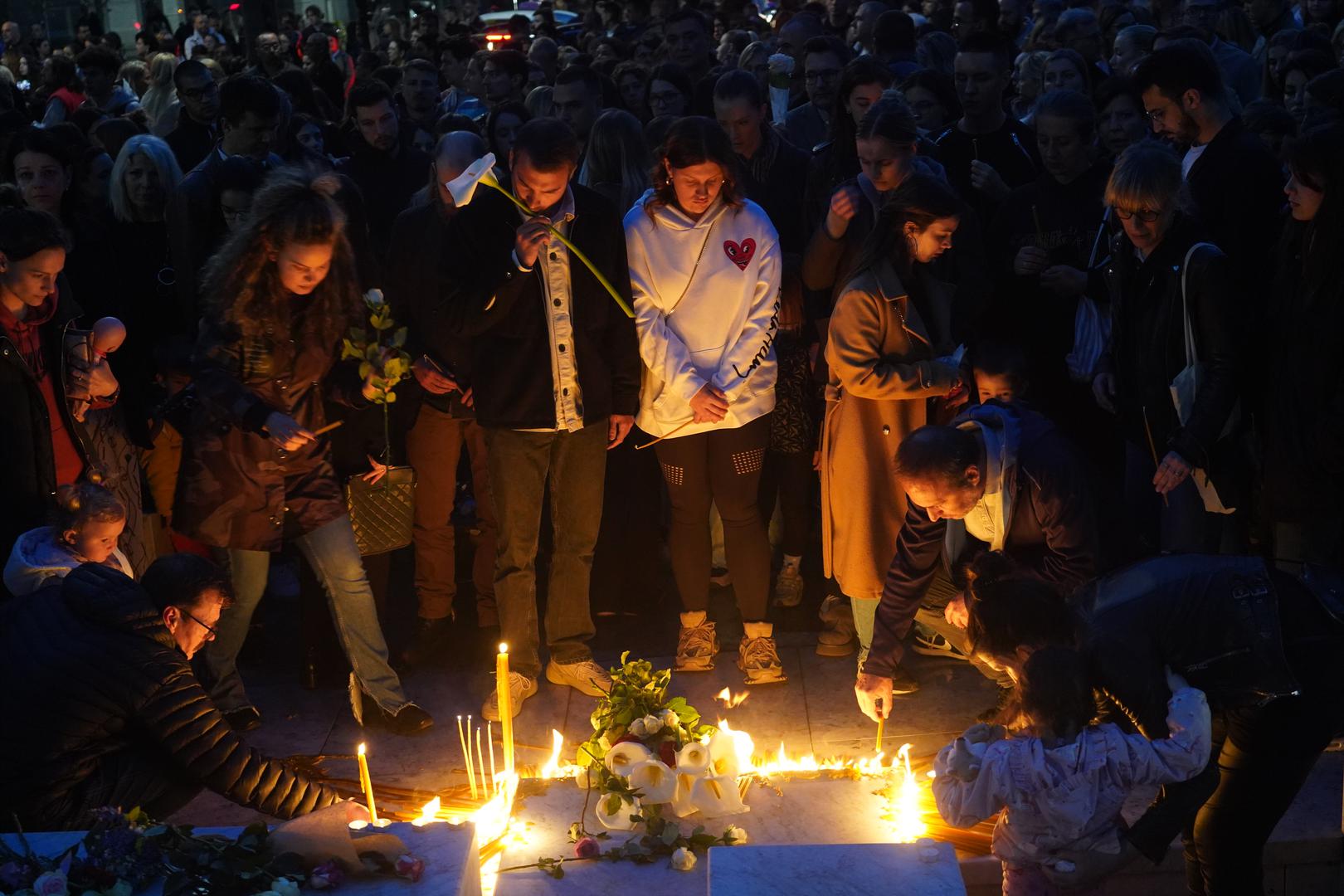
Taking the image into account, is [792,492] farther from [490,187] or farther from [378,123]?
[378,123]

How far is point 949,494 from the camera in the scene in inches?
163

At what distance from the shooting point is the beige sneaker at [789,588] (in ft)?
20.2

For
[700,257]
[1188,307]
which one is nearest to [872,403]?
[700,257]

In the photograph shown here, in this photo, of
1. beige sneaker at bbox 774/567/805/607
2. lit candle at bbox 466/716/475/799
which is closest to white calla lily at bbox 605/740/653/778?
lit candle at bbox 466/716/475/799

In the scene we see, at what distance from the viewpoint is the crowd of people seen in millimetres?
3727

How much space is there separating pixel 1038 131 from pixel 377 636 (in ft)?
10.5

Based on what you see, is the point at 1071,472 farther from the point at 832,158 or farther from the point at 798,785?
the point at 832,158

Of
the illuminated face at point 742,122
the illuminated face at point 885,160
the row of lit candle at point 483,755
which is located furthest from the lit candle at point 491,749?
the illuminated face at point 742,122

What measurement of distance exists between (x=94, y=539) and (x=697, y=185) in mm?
2312

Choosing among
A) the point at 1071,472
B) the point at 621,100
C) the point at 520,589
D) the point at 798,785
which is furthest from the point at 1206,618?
the point at 621,100

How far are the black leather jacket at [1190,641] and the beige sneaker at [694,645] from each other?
208 cm

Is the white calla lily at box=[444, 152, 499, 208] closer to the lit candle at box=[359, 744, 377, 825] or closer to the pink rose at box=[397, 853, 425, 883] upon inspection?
the lit candle at box=[359, 744, 377, 825]

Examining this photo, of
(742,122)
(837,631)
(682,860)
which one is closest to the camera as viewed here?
(682,860)

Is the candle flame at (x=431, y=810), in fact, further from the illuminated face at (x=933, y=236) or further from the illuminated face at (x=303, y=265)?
the illuminated face at (x=933, y=236)
